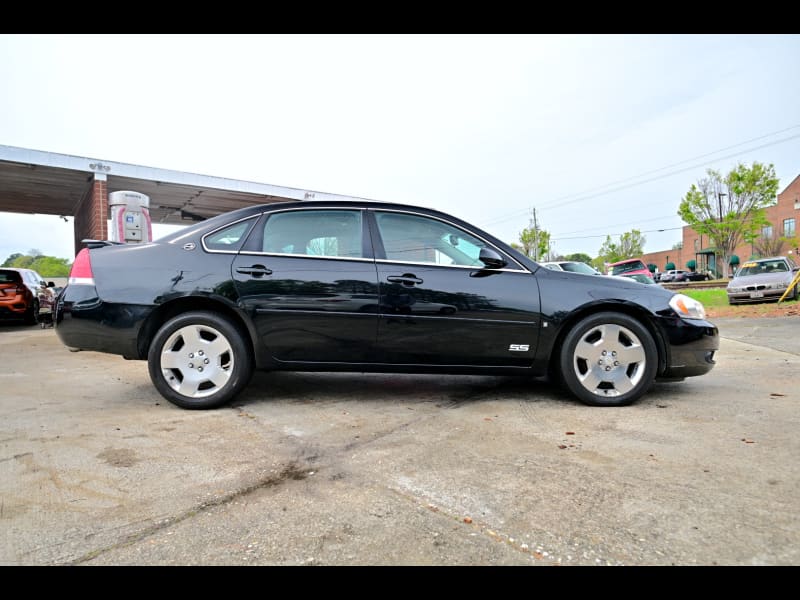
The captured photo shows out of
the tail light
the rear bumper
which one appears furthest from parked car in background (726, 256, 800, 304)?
the tail light

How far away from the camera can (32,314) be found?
34.7ft

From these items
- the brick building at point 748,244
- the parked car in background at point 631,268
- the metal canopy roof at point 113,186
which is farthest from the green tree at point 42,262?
the brick building at point 748,244

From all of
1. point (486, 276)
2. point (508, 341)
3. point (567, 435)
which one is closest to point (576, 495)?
point (567, 435)

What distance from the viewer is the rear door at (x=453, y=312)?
3361 mm

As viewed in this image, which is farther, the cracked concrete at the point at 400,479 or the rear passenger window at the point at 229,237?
the rear passenger window at the point at 229,237

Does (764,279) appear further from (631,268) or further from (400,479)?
(400,479)

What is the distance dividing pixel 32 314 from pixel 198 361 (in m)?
10.1

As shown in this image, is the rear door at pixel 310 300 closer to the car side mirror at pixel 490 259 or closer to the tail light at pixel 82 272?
the car side mirror at pixel 490 259

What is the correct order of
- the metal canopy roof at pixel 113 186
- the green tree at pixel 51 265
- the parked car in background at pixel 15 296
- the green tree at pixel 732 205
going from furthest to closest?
the green tree at pixel 51 265
the green tree at pixel 732 205
the metal canopy roof at pixel 113 186
the parked car in background at pixel 15 296

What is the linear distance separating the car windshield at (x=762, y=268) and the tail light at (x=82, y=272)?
17586 millimetres

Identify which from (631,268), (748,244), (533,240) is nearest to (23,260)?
(533,240)

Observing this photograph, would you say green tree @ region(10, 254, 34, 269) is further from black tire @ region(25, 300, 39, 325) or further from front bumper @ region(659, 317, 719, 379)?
front bumper @ region(659, 317, 719, 379)

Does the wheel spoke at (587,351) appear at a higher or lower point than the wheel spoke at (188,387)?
higher
